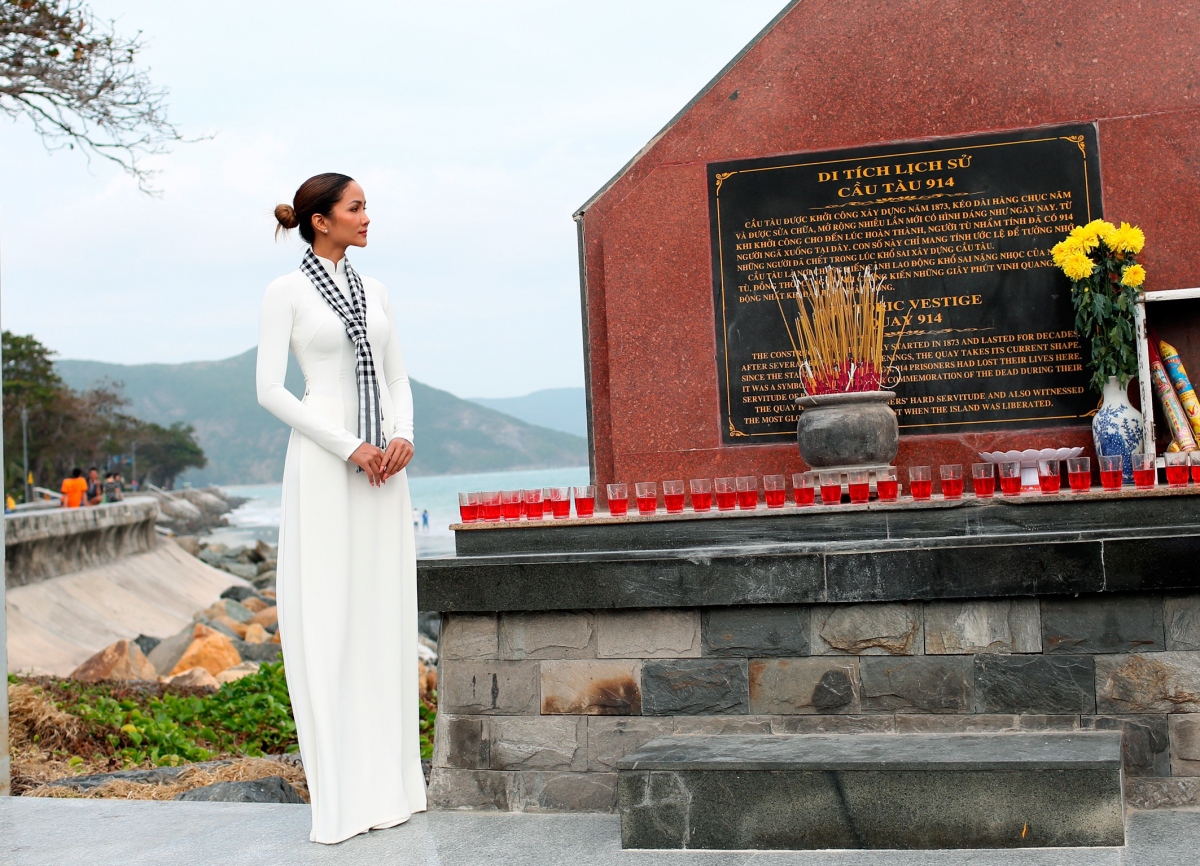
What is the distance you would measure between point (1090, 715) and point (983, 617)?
1.55 feet

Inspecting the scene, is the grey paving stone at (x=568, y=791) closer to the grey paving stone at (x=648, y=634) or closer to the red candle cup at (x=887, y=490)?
the grey paving stone at (x=648, y=634)

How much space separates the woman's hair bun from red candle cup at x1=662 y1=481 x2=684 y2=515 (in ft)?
5.87

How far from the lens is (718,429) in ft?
19.2

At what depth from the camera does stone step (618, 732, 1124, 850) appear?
12.1ft

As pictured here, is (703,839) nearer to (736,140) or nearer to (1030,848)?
(1030,848)

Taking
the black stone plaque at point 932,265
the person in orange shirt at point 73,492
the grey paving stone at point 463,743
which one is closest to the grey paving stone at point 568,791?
the grey paving stone at point 463,743

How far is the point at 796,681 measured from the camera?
179 inches

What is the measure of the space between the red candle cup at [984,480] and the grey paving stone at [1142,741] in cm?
95

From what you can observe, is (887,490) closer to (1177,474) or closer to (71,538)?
(1177,474)

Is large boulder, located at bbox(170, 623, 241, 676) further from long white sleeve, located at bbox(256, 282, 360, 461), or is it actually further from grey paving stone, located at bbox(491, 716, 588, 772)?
long white sleeve, located at bbox(256, 282, 360, 461)

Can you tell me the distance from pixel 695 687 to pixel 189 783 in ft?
8.89

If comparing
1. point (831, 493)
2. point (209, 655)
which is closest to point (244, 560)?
point (209, 655)

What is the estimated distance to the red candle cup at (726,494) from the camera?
5105 mm

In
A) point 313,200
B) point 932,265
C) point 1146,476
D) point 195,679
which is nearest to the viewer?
point 313,200
